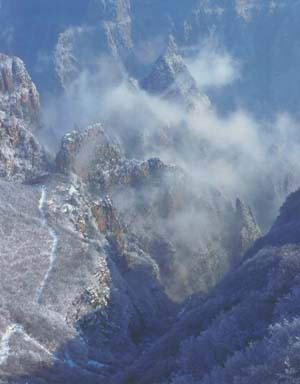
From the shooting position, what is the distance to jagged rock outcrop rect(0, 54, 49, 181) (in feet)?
307

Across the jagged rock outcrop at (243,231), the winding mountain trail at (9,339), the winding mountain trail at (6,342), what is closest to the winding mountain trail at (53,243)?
the winding mountain trail at (9,339)

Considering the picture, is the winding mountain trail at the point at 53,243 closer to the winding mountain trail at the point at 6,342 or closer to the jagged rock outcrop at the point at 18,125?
the winding mountain trail at the point at 6,342

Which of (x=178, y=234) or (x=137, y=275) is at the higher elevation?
(x=178, y=234)

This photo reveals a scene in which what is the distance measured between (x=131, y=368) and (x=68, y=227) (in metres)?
29.1

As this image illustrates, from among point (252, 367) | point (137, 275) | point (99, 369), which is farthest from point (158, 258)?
point (252, 367)

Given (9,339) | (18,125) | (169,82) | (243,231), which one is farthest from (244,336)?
(169,82)

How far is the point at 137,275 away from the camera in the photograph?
8906 cm

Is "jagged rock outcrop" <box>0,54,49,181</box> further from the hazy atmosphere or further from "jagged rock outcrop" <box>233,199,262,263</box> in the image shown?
"jagged rock outcrop" <box>233,199,262,263</box>

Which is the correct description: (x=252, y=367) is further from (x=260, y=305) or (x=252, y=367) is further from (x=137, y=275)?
(x=137, y=275)

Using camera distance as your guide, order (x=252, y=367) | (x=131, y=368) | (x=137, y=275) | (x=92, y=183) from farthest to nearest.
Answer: (x=92, y=183) < (x=137, y=275) < (x=131, y=368) < (x=252, y=367)

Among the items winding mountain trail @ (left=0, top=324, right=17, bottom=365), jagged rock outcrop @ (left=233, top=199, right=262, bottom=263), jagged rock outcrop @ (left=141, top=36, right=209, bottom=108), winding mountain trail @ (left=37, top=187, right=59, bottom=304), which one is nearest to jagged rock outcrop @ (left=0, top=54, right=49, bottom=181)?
winding mountain trail @ (left=37, top=187, right=59, bottom=304)

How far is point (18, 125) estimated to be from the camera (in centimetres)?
9681

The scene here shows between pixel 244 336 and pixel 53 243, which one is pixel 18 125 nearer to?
pixel 53 243

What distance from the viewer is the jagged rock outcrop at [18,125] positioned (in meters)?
93.5
